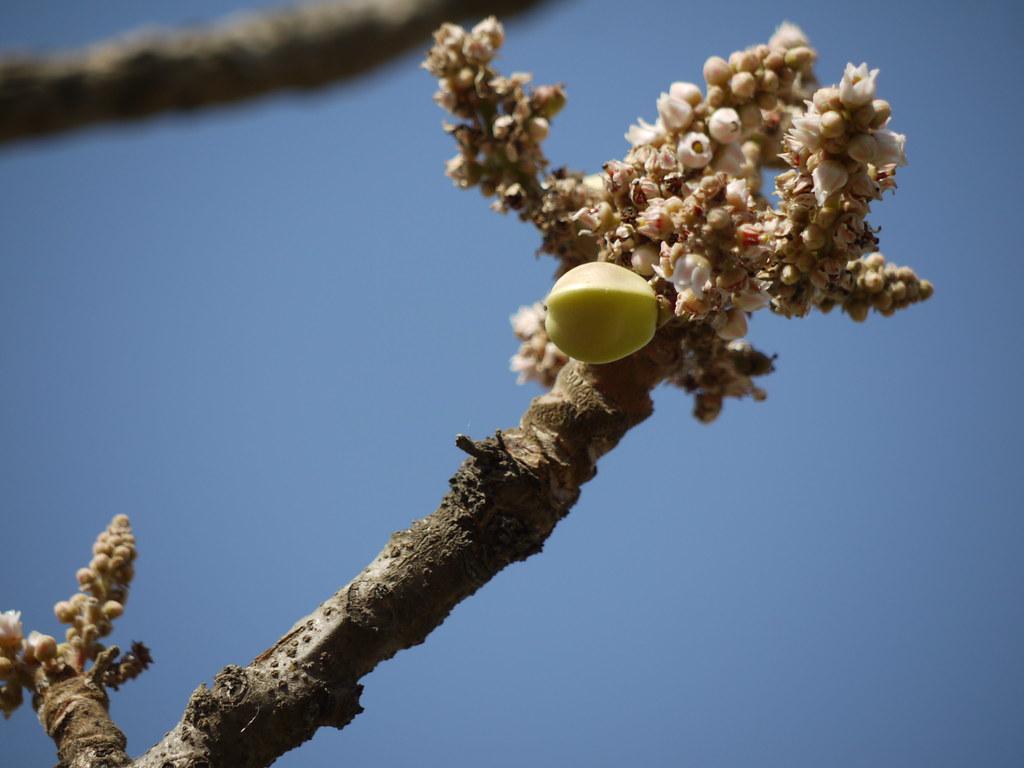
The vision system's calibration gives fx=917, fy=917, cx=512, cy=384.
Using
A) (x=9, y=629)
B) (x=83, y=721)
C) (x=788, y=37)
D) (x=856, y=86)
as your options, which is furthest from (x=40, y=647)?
(x=788, y=37)

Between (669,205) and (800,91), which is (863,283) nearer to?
(669,205)

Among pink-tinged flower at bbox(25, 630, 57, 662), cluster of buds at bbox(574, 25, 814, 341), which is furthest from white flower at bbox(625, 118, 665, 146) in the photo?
pink-tinged flower at bbox(25, 630, 57, 662)

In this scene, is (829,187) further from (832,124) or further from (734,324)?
(734,324)

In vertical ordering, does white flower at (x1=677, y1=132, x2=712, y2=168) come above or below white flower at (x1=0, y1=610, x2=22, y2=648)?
above

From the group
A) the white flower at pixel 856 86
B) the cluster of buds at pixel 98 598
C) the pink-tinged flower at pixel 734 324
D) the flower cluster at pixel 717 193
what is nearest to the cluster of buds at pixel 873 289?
the flower cluster at pixel 717 193

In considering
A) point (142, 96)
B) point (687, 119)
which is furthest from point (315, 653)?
point (687, 119)

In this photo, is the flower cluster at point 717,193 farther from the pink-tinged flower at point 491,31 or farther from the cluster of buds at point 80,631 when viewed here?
the cluster of buds at point 80,631

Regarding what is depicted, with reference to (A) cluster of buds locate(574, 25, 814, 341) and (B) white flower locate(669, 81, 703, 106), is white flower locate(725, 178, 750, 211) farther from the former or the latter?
(B) white flower locate(669, 81, 703, 106)
